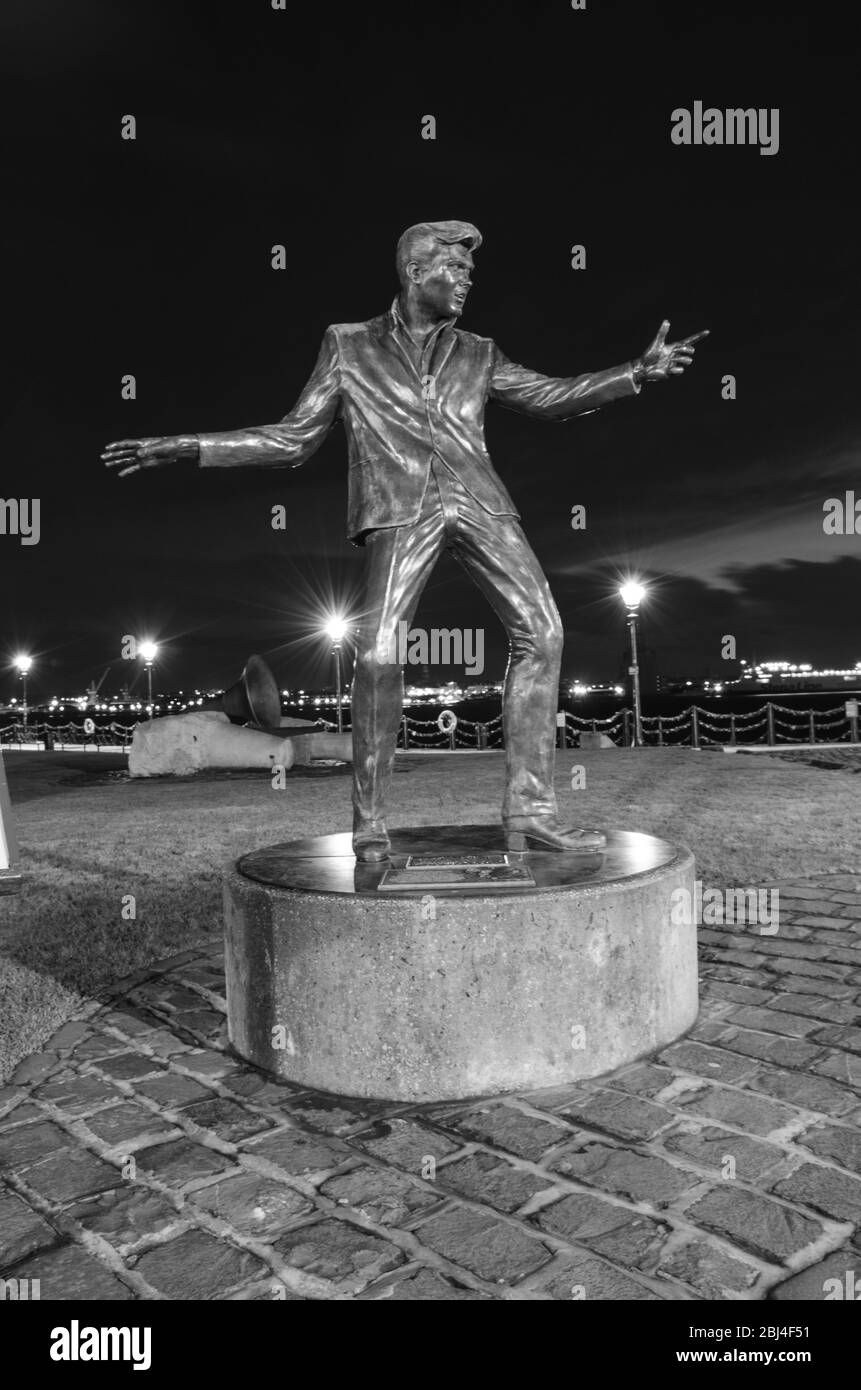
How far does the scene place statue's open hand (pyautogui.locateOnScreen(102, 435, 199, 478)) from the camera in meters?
3.74

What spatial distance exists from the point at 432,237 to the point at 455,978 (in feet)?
9.19

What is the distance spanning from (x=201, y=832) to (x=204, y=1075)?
645cm

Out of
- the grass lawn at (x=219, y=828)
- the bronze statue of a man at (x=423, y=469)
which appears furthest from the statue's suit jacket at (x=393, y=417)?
the grass lawn at (x=219, y=828)

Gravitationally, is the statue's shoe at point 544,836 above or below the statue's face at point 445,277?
below

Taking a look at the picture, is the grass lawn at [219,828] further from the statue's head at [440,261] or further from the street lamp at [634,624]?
the street lamp at [634,624]

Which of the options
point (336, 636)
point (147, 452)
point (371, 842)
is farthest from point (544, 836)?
point (336, 636)

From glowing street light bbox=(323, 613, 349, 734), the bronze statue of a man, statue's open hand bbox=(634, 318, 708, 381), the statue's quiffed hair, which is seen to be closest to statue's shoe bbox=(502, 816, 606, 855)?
the bronze statue of a man

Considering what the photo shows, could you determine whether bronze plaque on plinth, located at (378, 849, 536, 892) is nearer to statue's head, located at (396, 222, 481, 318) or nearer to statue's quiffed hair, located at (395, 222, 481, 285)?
statue's head, located at (396, 222, 481, 318)

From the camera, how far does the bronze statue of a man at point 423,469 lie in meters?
3.94

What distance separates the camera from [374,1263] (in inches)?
88.9

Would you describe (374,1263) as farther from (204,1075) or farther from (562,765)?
(562,765)

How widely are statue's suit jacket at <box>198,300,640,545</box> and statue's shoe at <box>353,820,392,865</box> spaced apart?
1.18 m

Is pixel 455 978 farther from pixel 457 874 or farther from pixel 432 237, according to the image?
pixel 432 237

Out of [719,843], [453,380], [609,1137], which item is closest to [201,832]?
[719,843]
